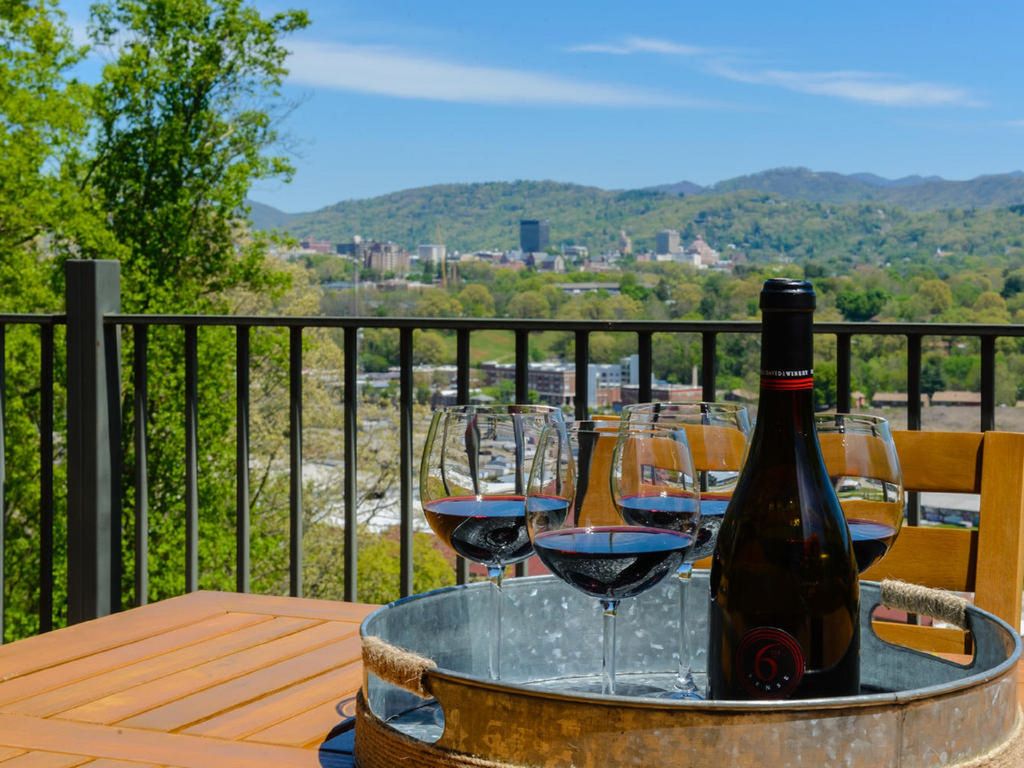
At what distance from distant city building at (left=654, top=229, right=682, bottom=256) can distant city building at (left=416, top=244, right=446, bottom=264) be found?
201 inches

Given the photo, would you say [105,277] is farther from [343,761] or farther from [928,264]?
[928,264]

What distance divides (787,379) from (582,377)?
6.80ft

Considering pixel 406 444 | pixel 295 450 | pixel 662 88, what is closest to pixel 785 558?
pixel 406 444

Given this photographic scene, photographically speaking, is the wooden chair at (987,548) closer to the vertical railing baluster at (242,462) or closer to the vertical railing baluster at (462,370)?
the vertical railing baluster at (462,370)

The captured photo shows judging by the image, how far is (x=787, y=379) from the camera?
72cm

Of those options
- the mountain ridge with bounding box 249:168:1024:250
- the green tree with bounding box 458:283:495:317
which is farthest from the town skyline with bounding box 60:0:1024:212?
the green tree with bounding box 458:283:495:317

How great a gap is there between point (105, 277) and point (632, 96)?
64.7m

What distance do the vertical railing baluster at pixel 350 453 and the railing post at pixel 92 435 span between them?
2.57 feet

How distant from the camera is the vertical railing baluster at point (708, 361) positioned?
2.62 m

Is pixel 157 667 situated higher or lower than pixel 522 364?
lower

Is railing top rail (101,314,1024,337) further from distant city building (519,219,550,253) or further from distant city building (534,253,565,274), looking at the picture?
distant city building (519,219,550,253)

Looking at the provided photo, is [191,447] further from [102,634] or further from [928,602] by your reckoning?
[928,602]

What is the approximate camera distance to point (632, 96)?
214 ft

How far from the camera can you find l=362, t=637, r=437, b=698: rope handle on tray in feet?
2.09
